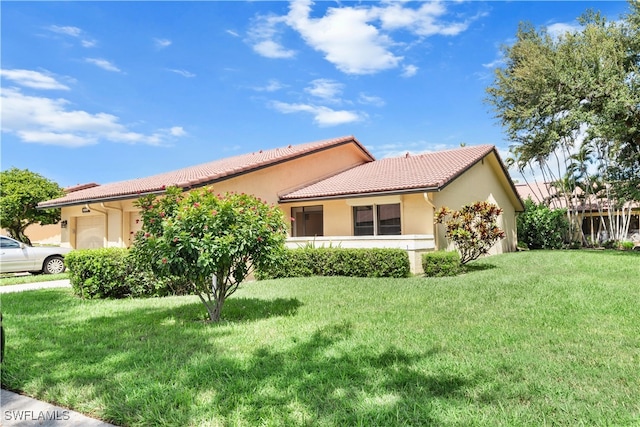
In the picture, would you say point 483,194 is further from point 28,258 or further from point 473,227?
point 28,258

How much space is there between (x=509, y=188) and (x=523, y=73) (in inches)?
254

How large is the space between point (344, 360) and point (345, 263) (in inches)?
325

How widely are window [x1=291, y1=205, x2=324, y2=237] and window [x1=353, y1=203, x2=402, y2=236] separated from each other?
1987 millimetres

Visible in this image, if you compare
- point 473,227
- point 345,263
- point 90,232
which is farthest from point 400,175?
point 90,232

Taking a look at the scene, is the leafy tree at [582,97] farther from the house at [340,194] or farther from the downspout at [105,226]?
the downspout at [105,226]

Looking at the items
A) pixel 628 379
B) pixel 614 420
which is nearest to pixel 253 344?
pixel 614 420

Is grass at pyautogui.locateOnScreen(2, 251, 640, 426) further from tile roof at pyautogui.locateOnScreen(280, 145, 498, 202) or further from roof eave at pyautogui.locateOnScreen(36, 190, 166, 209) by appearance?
tile roof at pyautogui.locateOnScreen(280, 145, 498, 202)

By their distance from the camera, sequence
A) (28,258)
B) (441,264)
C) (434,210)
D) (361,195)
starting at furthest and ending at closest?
(28,258), (361,195), (434,210), (441,264)

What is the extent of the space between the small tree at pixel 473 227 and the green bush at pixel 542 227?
42.7ft

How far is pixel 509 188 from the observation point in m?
21.3

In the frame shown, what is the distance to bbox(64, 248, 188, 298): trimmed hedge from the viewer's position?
9742mm

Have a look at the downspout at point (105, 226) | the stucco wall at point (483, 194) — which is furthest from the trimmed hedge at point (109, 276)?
the stucco wall at point (483, 194)

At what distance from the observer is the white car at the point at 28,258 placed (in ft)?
48.1

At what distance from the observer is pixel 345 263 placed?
12.8 meters
